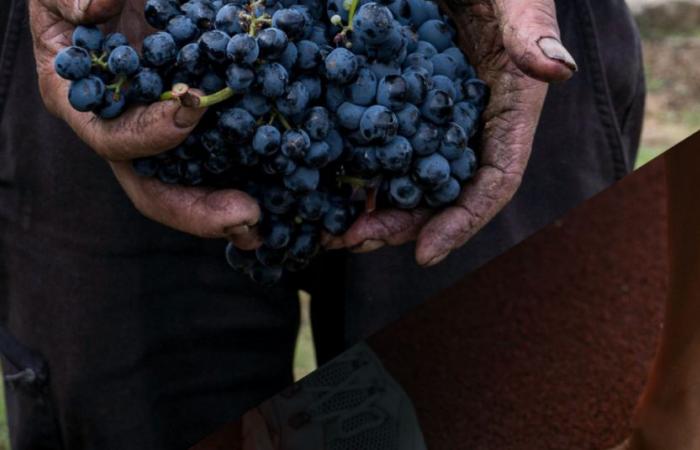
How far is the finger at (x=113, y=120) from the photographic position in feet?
3.27

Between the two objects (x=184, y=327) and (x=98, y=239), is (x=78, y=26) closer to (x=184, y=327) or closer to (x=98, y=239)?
(x=98, y=239)

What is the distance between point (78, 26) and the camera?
1057 millimetres

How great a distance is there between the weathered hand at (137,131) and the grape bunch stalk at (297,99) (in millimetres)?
19

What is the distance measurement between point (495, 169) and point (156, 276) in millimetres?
645

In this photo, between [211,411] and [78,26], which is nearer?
[78,26]

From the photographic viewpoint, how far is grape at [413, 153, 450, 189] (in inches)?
41.1

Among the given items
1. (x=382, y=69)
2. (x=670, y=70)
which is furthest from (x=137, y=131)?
(x=670, y=70)

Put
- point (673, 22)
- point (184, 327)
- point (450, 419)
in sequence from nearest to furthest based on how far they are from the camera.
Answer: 1. point (450, 419)
2. point (184, 327)
3. point (673, 22)

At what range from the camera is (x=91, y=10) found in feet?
3.36

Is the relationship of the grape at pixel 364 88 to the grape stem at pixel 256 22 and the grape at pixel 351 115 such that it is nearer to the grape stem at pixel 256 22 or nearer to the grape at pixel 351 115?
the grape at pixel 351 115

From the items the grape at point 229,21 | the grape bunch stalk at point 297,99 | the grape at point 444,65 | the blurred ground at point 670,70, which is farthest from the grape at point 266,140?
the blurred ground at point 670,70

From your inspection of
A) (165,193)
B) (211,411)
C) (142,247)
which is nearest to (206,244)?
(142,247)

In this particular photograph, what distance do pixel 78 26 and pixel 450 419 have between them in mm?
563

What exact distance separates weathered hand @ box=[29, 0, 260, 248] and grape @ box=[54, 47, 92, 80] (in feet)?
0.20
